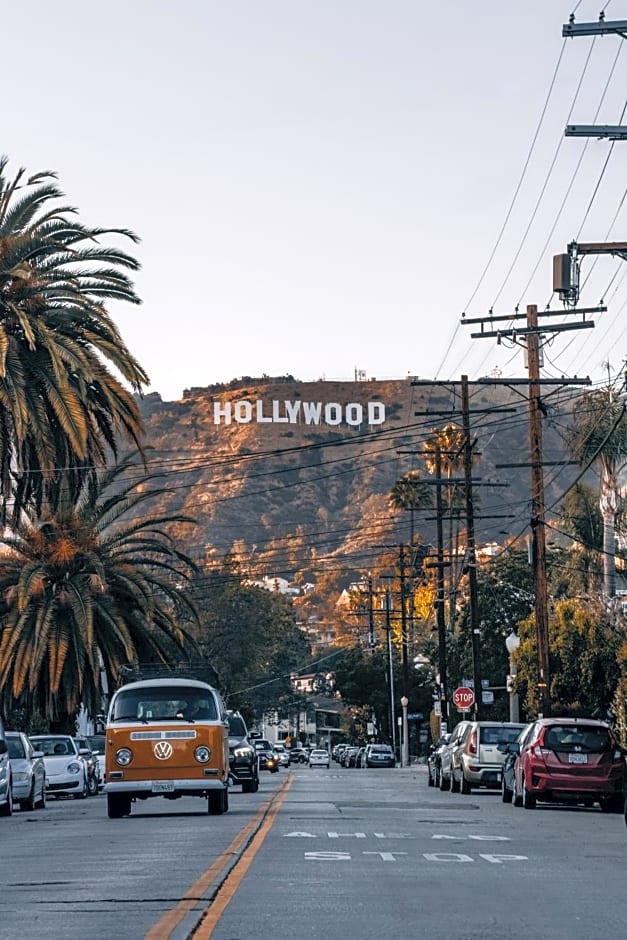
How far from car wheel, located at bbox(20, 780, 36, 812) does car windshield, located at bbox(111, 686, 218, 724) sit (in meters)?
5.22

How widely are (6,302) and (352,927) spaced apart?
26315 mm

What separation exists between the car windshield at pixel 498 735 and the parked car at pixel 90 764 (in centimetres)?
997

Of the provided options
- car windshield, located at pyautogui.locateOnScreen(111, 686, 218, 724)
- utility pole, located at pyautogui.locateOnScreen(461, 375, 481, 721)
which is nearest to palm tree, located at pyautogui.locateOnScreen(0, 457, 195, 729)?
utility pole, located at pyautogui.locateOnScreen(461, 375, 481, 721)

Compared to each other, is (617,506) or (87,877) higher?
(617,506)

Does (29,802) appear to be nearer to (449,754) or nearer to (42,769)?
(42,769)

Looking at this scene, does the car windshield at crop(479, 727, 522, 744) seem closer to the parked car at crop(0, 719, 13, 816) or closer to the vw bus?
the vw bus

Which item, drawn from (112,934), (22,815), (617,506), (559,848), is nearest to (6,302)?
(22,815)

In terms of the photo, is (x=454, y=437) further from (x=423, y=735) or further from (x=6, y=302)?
(x=6, y=302)

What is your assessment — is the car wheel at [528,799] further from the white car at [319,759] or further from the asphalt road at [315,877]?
the white car at [319,759]

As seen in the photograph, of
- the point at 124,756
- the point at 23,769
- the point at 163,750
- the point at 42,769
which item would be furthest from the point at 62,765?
the point at 163,750

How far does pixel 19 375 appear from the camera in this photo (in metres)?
34.9

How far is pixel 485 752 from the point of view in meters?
36.3

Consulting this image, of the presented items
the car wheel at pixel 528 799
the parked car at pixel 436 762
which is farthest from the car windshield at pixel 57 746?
the car wheel at pixel 528 799

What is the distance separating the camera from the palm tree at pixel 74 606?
4694 centimetres
